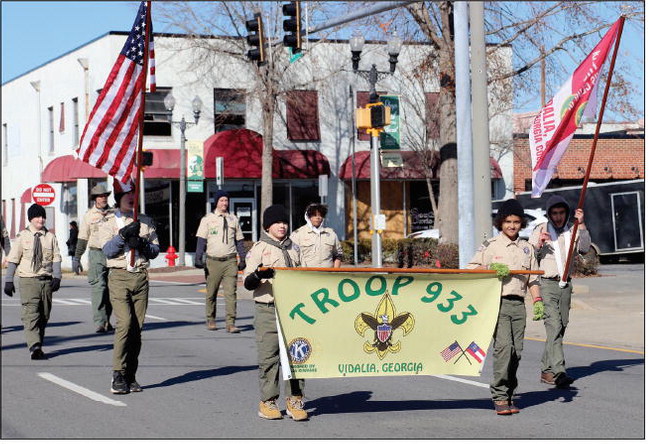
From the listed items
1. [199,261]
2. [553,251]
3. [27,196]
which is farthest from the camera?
[27,196]

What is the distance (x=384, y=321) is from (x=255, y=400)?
5.58ft

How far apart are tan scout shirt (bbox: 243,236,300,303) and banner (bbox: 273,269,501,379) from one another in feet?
0.64

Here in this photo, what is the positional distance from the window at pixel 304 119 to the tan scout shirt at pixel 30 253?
88.1ft

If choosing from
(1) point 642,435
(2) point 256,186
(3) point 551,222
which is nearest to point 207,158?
(2) point 256,186

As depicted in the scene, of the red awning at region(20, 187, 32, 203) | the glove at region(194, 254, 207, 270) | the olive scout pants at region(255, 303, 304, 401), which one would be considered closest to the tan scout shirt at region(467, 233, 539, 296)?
the olive scout pants at region(255, 303, 304, 401)

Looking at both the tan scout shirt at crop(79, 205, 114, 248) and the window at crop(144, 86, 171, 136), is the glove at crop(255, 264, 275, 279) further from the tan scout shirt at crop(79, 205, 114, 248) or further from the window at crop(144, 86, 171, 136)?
the window at crop(144, 86, 171, 136)

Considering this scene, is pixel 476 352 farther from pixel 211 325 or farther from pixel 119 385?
pixel 211 325

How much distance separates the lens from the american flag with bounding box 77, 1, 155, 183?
1066 cm

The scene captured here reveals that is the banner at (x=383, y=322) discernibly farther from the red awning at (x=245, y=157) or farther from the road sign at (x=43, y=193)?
the road sign at (x=43, y=193)

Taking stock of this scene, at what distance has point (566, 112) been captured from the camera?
11.2 m

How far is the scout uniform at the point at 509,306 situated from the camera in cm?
930

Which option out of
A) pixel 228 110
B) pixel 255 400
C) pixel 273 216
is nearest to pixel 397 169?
pixel 228 110

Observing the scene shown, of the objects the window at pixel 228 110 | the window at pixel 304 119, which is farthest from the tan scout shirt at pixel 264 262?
the window at pixel 304 119

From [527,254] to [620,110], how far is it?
18043 millimetres
